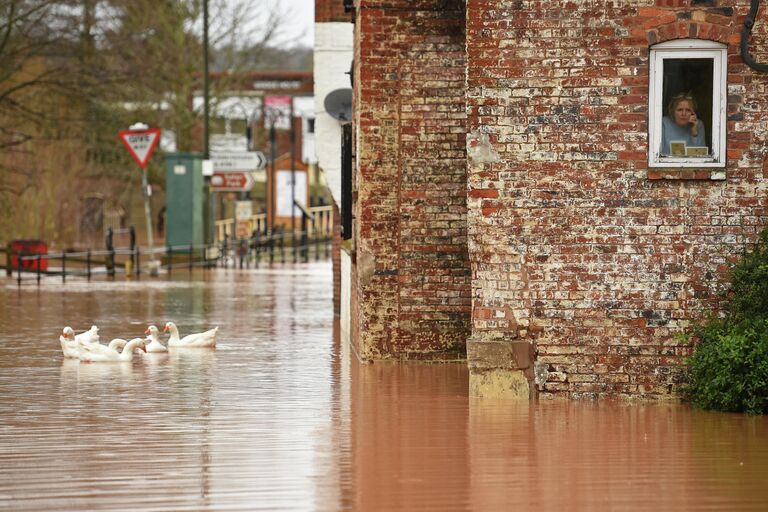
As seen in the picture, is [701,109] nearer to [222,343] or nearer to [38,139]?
[222,343]

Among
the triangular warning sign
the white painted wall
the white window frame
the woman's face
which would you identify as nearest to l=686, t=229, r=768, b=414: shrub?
the white window frame

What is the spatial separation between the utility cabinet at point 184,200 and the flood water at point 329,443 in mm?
24096

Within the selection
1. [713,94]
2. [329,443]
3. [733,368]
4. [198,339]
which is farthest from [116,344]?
[733,368]

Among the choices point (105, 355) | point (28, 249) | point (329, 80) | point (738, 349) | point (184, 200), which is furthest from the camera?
point (184, 200)

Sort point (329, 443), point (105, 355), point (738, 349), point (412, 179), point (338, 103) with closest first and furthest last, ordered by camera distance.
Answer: point (329, 443)
point (738, 349)
point (412, 179)
point (105, 355)
point (338, 103)

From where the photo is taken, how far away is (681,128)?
12414mm

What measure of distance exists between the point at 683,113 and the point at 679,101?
101 millimetres

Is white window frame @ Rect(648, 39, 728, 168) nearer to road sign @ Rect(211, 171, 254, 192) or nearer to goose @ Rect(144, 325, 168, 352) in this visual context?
goose @ Rect(144, 325, 168, 352)

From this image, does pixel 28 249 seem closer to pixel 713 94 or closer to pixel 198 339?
pixel 198 339

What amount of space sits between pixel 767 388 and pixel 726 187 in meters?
1.68

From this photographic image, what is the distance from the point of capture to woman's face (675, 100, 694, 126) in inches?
488

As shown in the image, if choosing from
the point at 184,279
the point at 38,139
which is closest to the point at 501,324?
the point at 184,279

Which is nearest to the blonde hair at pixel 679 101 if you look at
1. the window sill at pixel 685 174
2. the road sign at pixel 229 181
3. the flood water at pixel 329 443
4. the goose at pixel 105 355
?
the window sill at pixel 685 174

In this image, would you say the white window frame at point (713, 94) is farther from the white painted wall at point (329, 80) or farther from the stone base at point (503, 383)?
the white painted wall at point (329, 80)
